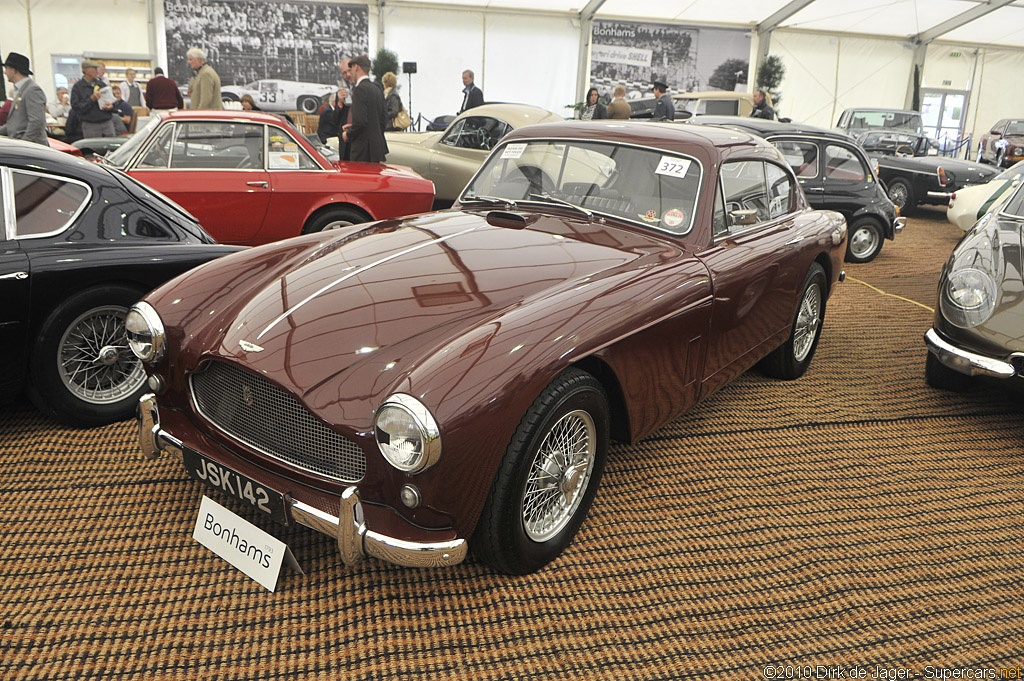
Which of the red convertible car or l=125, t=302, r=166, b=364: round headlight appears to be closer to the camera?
l=125, t=302, r=166, b=364: round headlight

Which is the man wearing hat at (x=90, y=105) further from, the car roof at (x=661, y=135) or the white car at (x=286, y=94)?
the car roof at (x=661, y=135)

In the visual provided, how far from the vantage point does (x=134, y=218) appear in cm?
363

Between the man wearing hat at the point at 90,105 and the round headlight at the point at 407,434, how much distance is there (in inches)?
392

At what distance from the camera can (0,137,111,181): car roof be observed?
3.32 m

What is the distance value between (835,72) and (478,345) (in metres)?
22.5

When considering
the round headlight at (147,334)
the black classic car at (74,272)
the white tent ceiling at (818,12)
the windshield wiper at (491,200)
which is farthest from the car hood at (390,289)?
the white tent ceiling at (818,12)

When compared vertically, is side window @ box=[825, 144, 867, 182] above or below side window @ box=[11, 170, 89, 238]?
above

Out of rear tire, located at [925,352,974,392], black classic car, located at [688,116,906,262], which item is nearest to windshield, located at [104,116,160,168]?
black classic car, located at [688,116,906,262]

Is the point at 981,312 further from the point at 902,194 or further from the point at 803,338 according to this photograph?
the point at 902,194

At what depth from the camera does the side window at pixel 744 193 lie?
3.54 metres

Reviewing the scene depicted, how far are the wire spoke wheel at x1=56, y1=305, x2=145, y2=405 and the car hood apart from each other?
32.6 inches

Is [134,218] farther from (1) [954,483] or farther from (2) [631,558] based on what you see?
(1) [954,483]

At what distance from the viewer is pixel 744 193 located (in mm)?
3779

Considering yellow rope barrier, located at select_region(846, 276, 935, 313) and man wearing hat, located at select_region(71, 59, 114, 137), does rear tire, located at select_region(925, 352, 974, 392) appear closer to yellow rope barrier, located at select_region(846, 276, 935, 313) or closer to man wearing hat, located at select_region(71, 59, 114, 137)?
yellow rope barrier, located at select_region(846, 276, 935, 313)
